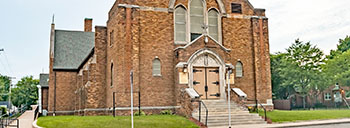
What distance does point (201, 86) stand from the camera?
2167 cm

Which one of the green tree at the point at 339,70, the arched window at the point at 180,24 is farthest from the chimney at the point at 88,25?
the green tree at the point at 339,70

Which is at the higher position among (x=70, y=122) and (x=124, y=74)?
(x=124, y=74)

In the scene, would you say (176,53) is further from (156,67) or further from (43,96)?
(43,96)

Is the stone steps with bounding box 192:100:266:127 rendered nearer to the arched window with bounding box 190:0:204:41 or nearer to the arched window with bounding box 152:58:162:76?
the arched window with bounding box 152:58:162:76

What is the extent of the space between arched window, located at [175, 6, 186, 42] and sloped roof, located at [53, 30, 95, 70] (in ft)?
51.7

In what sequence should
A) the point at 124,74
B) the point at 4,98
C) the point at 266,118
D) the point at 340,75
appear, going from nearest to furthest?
the point at 266,118
the point at 124,74
the point at 340,75
the point at 4,98

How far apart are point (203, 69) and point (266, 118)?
16.2 feet

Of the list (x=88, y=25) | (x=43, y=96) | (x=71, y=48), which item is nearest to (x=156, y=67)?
(x=71, y=48)

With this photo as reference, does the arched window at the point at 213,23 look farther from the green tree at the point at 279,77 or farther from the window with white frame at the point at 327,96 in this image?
the window with white frame at the point at 327,96

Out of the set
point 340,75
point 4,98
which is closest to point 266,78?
point 340,75

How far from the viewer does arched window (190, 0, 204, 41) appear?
2328 centimetres

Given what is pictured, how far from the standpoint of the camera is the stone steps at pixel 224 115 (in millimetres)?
18009

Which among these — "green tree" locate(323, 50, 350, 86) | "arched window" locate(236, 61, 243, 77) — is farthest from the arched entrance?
"green tree" locate(323, 50, 350, 86)

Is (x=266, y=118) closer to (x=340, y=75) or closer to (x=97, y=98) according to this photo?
(x=97, y=98)
